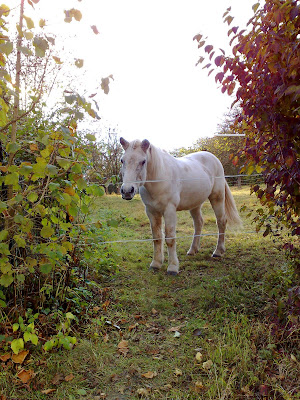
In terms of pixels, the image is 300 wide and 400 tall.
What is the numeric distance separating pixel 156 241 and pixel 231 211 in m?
2.03

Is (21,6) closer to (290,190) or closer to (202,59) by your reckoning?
(202,59)

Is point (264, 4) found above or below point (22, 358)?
above

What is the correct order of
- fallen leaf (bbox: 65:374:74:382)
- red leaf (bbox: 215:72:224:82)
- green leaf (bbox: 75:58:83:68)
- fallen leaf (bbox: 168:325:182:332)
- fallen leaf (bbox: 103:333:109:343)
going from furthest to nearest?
fallen leaf (bbox: 168:325:182:332), fallen leaf (bbox: 103:333:109:343), red leaf (bbox: 215:72:224:82), fallen leaf (bbox: 65:374:74:382), green leaf (bbox: 75:58:83:68)

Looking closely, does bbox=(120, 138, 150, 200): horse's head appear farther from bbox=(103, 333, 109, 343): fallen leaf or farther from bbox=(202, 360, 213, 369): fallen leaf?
bbox=(202, 360, 213, 369): fallen leaf

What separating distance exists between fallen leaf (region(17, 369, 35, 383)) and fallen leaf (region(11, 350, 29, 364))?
0.22 ft

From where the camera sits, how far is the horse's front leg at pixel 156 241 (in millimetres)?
4879

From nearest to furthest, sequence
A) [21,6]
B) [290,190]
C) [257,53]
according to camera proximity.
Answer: [21,6] → [257,53] → [290,190]

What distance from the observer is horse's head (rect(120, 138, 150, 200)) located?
3958 millimetres

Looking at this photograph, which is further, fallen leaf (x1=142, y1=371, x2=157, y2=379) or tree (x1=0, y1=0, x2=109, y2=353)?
fallen leaf (x1=142, y1=371, x2=157, y2=379)

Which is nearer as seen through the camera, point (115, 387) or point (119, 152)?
point (115, 387)

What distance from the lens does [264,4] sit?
225cm

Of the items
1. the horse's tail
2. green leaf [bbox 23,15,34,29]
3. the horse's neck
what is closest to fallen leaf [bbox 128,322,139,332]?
the horse's neck

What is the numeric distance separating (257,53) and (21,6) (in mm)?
1551

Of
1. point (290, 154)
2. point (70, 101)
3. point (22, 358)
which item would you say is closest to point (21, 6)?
point (70, 101)
